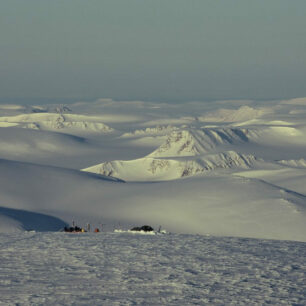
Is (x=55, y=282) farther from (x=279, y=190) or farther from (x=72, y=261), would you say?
(x=279, y=190)

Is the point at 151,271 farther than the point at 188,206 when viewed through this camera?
No

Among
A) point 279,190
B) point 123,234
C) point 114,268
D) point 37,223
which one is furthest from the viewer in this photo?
point 279,190

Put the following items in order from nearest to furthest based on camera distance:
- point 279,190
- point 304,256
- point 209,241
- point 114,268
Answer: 1. point 114,268
2. point 304,256
3. point 209,241
4. point 279,190

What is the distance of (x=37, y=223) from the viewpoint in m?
150

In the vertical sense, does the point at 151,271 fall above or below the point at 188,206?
below

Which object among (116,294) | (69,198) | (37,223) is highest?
(69,198)

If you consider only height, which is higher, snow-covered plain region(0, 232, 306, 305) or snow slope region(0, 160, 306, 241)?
snow slope region(0, 160, 306, 241)

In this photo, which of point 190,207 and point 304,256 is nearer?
point 304,256

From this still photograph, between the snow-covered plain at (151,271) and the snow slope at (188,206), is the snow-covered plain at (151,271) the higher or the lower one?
the lower one

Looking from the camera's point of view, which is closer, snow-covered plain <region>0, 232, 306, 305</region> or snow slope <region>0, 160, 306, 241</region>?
snow-covered plain <region>0, 232, 306, 305</region>

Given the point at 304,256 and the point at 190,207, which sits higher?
A: the point at 190,207

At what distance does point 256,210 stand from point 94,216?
4155 centimetres

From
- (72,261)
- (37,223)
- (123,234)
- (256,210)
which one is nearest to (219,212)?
(256,210)

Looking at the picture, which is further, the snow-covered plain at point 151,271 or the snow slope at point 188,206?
the snow slope at point 188,206
